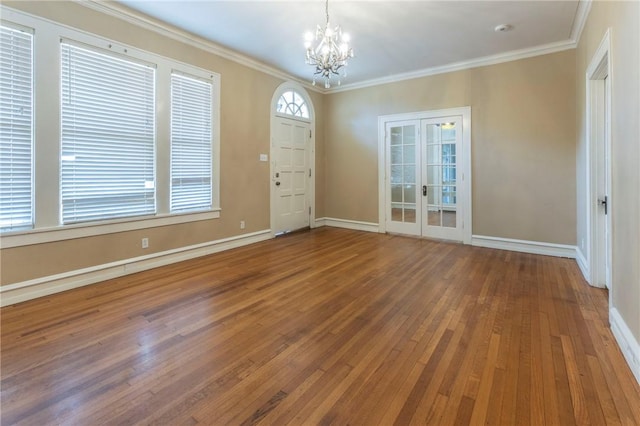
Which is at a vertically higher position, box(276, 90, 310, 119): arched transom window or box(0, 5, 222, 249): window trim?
box(276, 90, 310, 119): arched transom window

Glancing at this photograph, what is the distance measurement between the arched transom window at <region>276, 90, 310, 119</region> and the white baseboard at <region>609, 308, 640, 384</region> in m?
5.34

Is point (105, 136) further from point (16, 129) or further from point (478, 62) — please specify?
point (478, 62)

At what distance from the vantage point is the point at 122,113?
12.2ft

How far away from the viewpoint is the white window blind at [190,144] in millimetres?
4340

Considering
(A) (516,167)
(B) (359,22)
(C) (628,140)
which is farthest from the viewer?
(A) (516,167)

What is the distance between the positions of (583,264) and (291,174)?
4703 millimetres

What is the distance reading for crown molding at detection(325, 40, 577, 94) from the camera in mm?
4535

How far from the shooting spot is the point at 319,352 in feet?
7.08

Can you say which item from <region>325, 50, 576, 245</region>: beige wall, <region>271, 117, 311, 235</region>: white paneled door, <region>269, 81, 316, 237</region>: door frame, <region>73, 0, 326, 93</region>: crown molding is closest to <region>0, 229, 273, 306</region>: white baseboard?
<region>269, 81, 316, 237</region>: door frame

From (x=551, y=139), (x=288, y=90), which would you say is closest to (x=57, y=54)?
(x=288, y=90)

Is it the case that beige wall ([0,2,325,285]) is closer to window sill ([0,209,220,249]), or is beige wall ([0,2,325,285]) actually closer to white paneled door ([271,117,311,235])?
window sill ([0,209,220,249])

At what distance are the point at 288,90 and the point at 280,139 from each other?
100 cm

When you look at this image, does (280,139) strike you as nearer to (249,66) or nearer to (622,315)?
(249,66)

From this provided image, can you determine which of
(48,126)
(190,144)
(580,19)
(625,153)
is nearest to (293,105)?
(190,144)
